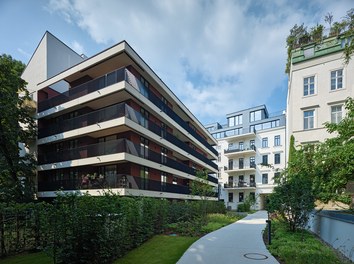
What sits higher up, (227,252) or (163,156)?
(163,156)

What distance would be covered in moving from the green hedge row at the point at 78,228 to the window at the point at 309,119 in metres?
19.6

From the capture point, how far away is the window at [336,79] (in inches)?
911

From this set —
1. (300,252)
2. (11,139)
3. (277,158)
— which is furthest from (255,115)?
(300,252)

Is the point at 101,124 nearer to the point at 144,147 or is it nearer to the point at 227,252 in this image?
the point at 144,147

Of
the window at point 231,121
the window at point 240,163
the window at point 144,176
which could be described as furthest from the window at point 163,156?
the window at point 231,121

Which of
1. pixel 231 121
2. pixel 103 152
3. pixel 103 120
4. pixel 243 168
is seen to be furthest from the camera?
pixel 231 121

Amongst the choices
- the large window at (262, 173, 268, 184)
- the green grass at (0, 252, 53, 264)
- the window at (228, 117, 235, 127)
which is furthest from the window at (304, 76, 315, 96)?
the window at (228, 117, 235, 127)

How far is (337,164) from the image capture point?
1310 cm

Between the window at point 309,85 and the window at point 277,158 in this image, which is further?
the window at point 277,158

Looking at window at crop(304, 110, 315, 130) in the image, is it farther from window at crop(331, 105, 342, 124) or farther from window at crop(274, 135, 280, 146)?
window at crop(274, 135, 280, 146)

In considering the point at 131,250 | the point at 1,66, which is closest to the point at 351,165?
the point at 131,250

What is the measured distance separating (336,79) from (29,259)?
26428mm

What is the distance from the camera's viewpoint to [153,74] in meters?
23.6

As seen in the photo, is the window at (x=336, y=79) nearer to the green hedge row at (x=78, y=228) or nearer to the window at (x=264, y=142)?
the green hedge row at (x=78, y=228)
